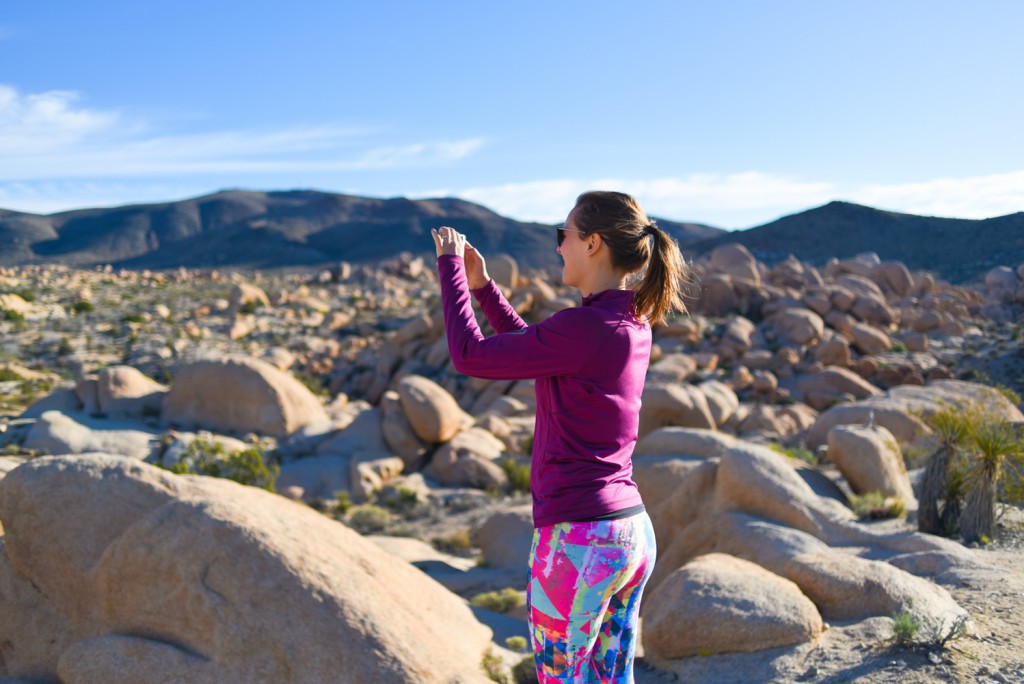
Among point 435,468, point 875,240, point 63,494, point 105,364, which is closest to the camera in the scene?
point 63,494

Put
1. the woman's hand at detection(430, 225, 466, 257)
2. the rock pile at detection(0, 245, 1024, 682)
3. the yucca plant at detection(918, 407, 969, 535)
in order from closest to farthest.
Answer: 1. the woman's hand at detection(430, 225, 466, 257)
2. the rock pile at detection(0, 245, 1024, 682)
3. the yucca plant at detection(918, 407, 969, 535)

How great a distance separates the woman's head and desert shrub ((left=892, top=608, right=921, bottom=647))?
3247mm

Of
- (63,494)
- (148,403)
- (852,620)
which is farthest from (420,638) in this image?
(148,403)

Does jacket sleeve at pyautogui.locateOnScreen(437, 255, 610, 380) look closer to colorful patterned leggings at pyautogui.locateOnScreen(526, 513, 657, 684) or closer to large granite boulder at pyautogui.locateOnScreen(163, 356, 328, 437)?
colorful patterned leggings at pyautogui.locateOnScreen(526, 513, 657, 684)

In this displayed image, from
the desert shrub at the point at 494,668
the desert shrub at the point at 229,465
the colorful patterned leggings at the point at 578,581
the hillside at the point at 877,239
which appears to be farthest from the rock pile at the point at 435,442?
the hillside at the point at 877,239

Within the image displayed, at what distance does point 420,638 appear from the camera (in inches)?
201

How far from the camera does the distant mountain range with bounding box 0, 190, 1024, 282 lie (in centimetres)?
5597

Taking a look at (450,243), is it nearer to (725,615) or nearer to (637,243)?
(637,243)

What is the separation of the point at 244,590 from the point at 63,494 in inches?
63.7

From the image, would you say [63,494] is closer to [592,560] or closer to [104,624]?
[104,624]

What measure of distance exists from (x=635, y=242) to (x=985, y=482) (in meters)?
6.86

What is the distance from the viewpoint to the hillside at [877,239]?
3656 cm

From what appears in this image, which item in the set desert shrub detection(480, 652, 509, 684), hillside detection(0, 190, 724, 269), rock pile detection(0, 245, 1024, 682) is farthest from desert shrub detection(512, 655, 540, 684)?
hillside detection(0, 190, 724, 269)

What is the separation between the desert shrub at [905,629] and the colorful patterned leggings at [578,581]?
2925 millimetres
